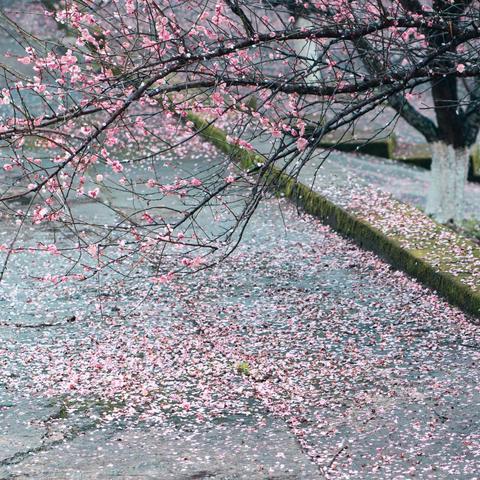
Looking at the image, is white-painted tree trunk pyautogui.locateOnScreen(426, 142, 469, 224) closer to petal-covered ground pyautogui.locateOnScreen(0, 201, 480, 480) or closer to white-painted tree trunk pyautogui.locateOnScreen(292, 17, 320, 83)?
white-painted tree trunk pyautogui.locateOnScreen(292, 17, 320, 83)

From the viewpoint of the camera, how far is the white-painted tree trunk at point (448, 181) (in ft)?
33.9

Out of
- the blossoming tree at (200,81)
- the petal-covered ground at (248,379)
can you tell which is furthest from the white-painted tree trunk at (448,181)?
the blossoming tree at (200,81)

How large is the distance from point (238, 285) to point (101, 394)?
7.56ft

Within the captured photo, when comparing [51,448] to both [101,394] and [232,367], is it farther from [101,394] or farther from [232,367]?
[232,367]

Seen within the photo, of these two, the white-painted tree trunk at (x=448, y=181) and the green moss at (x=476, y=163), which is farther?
the green moss at (x=476, y=163)

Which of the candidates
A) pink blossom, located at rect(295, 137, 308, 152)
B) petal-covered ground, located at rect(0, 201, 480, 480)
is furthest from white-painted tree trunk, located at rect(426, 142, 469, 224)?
pink blossom, located at rect(295, 137, 308, 152)

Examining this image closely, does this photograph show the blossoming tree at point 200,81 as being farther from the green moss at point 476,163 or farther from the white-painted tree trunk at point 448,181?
the green moss at point 476,163

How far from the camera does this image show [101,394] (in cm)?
552

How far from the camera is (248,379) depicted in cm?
576

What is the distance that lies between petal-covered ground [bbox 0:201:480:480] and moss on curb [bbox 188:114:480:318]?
11cm

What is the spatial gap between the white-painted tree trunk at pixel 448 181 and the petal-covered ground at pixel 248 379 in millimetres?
2520

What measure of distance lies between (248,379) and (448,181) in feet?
17.3

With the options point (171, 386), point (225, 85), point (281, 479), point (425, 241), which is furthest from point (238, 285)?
point (281, 479)

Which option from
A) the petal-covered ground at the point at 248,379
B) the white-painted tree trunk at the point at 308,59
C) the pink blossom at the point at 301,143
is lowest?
the petal-covered ground at the point at 248,379
